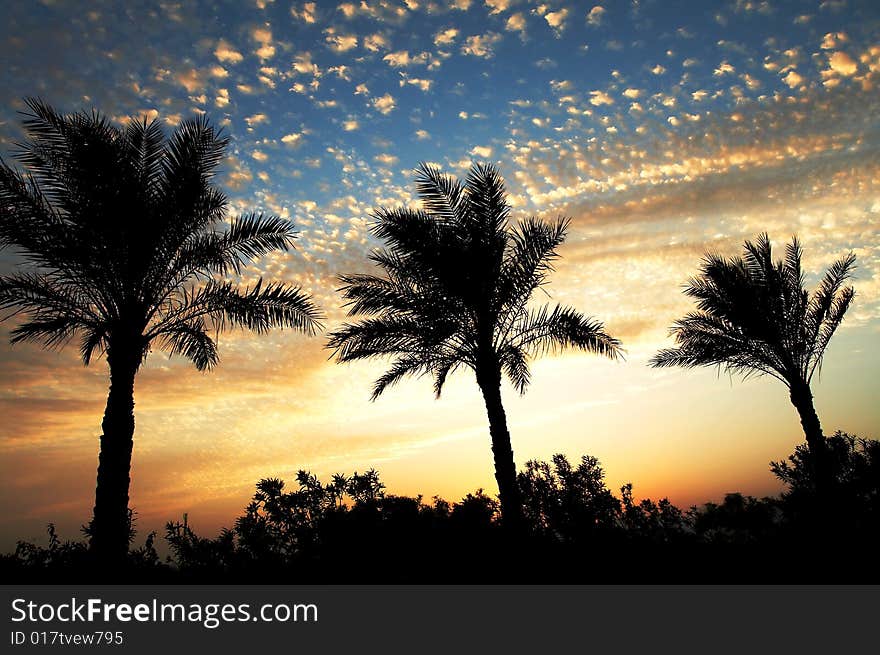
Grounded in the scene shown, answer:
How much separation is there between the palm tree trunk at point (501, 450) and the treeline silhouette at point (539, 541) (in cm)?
54

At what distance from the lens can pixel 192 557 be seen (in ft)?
35.6

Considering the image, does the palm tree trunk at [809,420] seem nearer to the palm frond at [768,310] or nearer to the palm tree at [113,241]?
the palm frond at [768,310]

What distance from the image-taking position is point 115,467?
29.4ft

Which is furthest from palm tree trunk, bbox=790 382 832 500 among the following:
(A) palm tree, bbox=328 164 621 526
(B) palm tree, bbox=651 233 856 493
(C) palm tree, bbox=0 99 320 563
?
(C) palm tree, bbox=0 99 320 563

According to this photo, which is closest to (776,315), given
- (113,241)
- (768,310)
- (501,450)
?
(768,310)

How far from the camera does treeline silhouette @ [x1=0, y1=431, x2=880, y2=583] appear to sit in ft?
29.0

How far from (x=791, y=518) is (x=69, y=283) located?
18831mm

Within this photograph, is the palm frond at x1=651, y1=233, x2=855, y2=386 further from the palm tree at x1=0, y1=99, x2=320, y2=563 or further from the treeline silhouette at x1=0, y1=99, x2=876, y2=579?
the palm tree at x1=0, y1=99, x2=320, y2=563

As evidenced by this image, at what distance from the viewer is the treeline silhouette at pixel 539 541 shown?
884 centimetres

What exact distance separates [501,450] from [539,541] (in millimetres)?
2674

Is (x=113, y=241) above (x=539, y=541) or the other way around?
above

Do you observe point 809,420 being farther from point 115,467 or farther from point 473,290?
point 115,467
